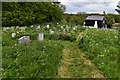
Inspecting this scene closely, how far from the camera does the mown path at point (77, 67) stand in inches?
495

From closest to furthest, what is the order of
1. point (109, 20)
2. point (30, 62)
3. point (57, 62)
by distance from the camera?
point (30, 62) < point (57, 62) < point (109, 20)

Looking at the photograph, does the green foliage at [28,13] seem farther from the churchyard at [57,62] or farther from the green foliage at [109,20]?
the green foliage at [109,20]

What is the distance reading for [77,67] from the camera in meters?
13.9

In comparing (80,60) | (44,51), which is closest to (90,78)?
(80,60)

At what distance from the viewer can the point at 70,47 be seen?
2012cm

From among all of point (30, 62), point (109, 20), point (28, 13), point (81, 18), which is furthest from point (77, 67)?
point (81, 18)

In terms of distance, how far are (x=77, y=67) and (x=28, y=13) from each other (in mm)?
21072

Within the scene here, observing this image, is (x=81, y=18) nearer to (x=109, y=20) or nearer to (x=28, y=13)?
(x=109, y=20)

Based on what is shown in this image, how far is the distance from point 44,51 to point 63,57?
1053mm

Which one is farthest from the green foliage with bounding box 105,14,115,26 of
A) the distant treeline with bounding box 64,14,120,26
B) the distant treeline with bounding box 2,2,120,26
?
the distant treeline with bounding box 2,2,120,26

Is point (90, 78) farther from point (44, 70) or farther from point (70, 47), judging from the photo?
point (70, 47)

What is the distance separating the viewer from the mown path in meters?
12.6

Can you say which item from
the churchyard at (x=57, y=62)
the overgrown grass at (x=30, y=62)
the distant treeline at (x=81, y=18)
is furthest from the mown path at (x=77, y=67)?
the distant treeline at (x=81, y=18)

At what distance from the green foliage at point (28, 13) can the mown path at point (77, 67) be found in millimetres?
16809
